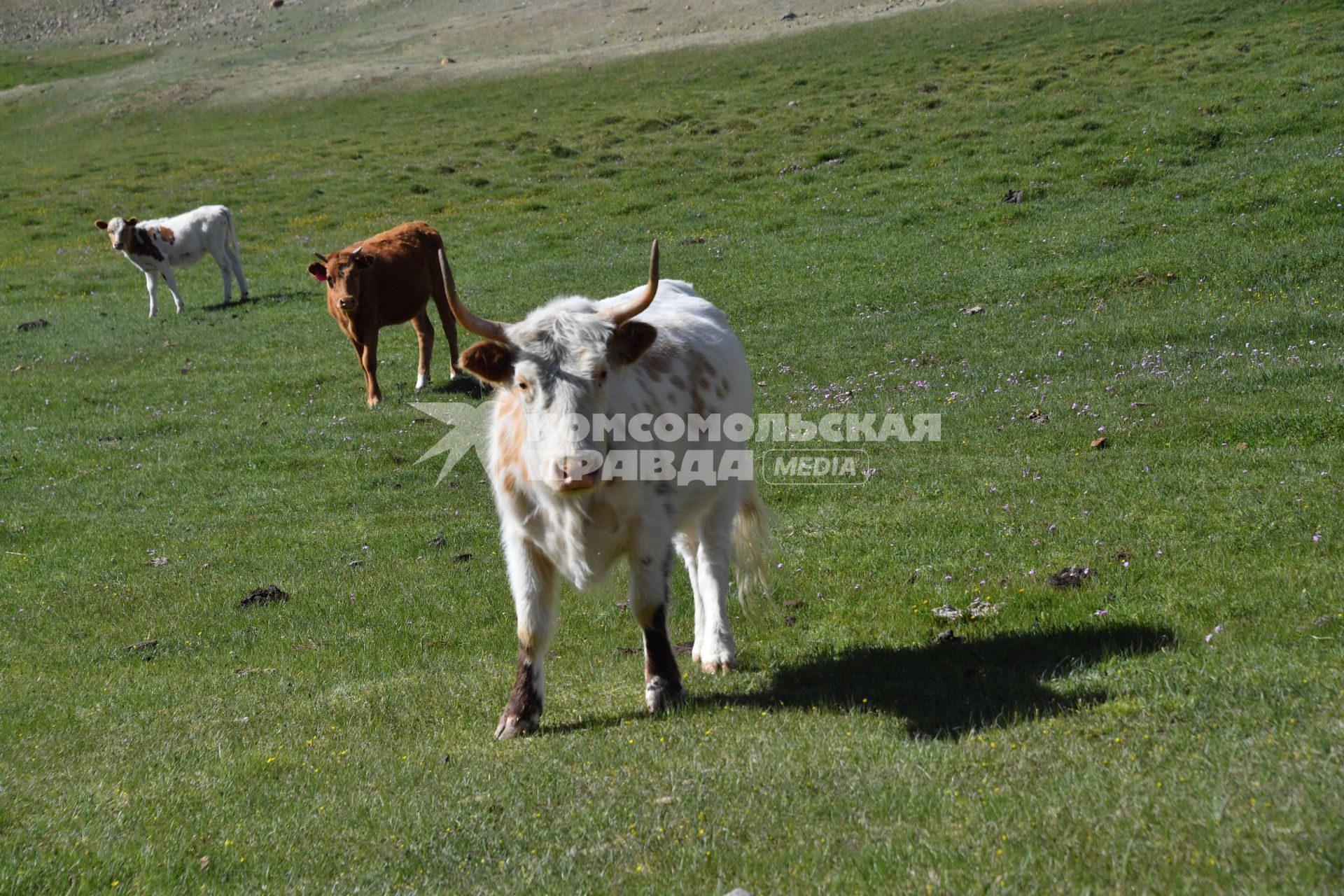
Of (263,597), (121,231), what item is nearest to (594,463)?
(263,597)

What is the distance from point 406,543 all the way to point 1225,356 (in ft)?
33.4

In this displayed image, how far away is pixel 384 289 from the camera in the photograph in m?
18.6

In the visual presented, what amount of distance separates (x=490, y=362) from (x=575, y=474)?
99 cm

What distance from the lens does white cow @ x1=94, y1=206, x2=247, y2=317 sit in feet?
87.2

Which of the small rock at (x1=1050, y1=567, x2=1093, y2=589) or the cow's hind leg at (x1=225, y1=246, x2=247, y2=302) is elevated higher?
the small rock at (x1=1050, y1=567, x2=1093, y2=589)

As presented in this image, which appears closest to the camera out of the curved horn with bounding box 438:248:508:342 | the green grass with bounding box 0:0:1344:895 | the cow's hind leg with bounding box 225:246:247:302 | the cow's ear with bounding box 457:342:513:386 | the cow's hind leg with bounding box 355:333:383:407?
the green grass with bounding box 0:0:1344:895

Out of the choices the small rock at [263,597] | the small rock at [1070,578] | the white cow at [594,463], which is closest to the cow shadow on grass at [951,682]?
the white cow at [594,463]

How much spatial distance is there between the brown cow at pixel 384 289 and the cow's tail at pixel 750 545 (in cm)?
967

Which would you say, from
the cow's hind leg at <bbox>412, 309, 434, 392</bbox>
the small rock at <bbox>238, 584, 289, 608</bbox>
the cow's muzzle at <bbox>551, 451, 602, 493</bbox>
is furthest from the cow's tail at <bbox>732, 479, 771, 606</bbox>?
the cow's hind leg at <bbox>412, 309, 434, 392</bbox>

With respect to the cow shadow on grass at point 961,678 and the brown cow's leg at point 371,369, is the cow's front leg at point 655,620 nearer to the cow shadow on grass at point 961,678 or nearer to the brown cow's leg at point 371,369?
the cow shadow on grass at point 961,678

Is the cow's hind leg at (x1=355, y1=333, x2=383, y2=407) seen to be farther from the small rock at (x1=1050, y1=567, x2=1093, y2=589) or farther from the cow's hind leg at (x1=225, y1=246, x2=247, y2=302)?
the small rock at (x1=1050, y1=567, x2=1093, y2=589)

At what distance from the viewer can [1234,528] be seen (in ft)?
27.9

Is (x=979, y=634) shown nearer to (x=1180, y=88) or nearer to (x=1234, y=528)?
(x=1234, y=528)

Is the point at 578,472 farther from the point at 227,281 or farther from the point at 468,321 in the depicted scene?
the point at 227,281
